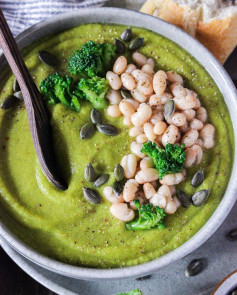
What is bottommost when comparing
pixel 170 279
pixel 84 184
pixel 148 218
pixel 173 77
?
pixel 170 279

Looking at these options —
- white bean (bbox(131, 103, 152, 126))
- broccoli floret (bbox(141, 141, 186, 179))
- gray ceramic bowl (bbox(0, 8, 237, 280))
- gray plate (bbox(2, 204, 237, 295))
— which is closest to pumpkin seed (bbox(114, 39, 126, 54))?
gray ceramic bowl (bbox(0, 8, 237, 280))

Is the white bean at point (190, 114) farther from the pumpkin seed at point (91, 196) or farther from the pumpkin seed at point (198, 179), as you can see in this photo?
the pumpkin seed at point (91, 196)

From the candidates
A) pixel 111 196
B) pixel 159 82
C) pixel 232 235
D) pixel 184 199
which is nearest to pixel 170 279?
pixel 232 235

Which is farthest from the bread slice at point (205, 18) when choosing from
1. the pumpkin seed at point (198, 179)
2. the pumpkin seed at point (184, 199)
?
the pumpkin seed at point (184, 199)

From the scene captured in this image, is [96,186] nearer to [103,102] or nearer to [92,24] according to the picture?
[103,102]

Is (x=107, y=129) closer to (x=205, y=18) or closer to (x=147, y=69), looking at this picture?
(x=147, y=69)

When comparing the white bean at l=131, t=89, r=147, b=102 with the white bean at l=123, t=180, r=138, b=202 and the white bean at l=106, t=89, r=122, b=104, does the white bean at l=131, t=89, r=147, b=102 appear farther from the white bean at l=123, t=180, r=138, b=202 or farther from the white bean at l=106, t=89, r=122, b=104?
the white bean at l=123, t=180, r=138, b=202

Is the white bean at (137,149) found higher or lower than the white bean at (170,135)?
lower
